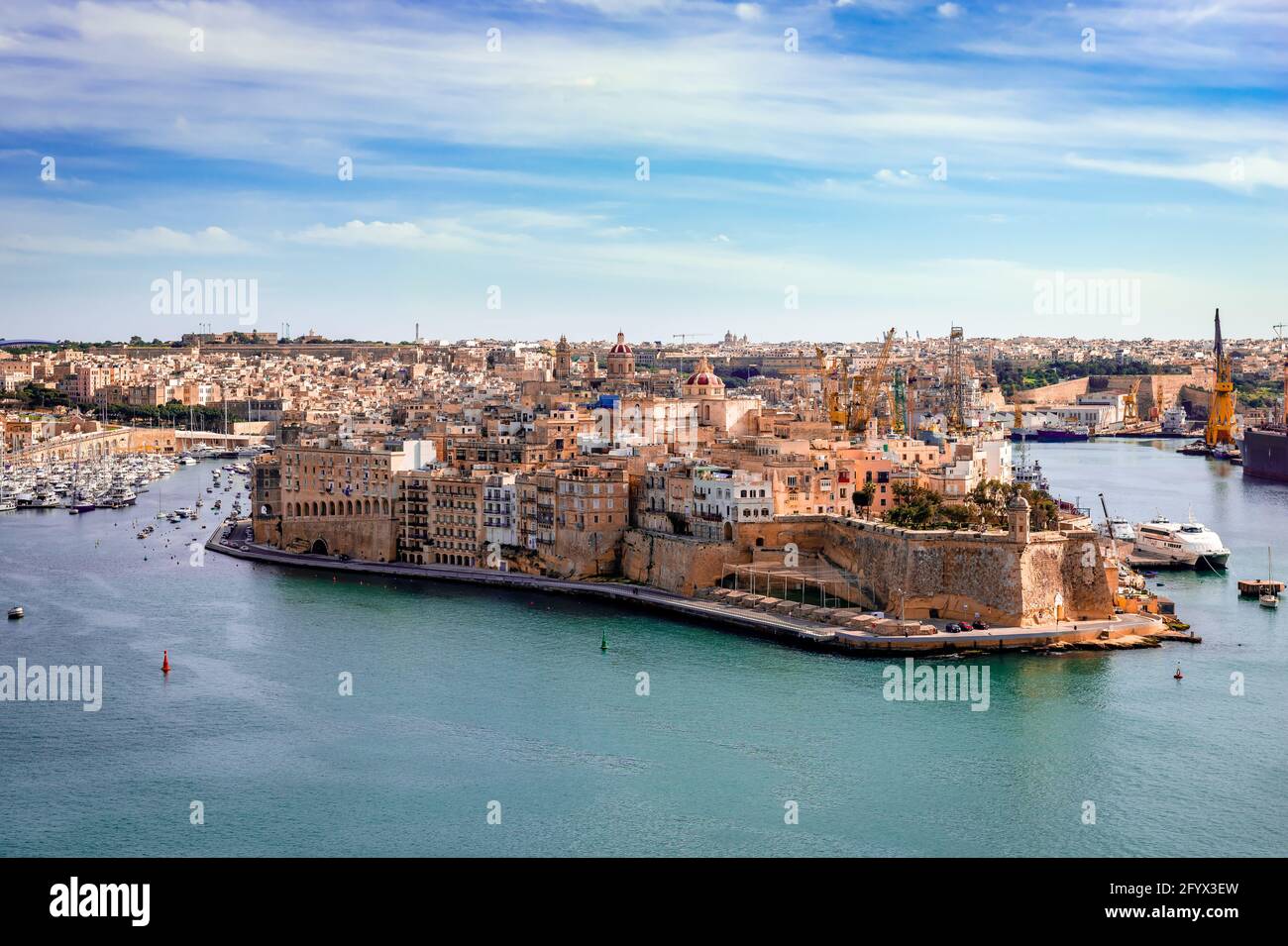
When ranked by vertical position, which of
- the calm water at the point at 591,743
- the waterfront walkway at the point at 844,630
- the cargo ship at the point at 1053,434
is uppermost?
the cargo ship at the point at 1053,434

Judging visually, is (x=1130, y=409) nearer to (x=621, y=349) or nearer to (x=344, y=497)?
(x=621, y=349)

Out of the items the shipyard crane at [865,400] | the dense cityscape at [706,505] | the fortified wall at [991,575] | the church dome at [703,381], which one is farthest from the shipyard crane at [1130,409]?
the fortified wall at [991,575]

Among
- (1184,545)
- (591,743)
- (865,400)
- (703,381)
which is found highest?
(703,381)

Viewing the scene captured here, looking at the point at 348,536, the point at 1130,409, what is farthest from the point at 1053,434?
→ the point at 348,536

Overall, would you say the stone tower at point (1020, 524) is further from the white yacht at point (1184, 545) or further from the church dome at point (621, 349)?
the church dome at point (621, 349)

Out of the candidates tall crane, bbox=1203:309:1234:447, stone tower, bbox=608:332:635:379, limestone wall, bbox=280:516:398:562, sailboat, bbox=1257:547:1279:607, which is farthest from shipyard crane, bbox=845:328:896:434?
tall crane, bbox=1203:309:1234:447
